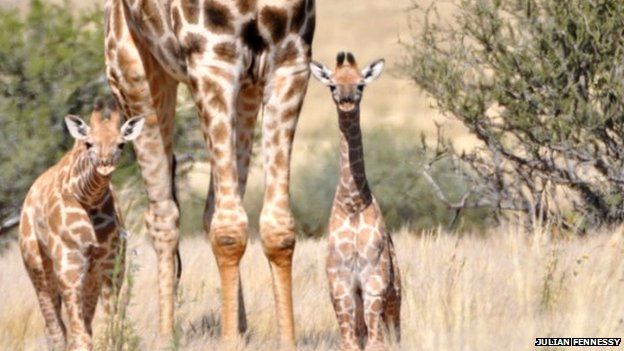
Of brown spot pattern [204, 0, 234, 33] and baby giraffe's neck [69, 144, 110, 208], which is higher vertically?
brown spot pattern [204, 0, 234, 33]

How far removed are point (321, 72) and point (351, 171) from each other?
0.57 metres

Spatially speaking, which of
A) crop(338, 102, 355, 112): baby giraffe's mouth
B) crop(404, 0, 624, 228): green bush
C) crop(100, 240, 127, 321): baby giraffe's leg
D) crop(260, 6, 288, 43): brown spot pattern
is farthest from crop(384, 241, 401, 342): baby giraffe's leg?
crop(404, 0, 624, 228): green bush

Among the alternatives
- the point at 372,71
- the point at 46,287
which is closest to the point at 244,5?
the point at 372,71

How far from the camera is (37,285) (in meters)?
7.30

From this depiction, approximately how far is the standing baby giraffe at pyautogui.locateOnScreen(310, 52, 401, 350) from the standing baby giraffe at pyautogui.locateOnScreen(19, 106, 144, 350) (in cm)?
103

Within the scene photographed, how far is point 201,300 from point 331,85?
2.63 meters

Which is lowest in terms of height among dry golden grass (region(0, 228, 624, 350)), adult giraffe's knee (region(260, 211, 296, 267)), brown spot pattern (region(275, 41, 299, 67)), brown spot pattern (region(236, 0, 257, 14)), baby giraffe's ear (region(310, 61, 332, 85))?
dry golden grass (region(0, 228, 624, 350))

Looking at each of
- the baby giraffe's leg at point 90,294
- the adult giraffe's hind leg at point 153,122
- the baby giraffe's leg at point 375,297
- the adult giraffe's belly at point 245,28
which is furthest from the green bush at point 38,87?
the baby giraffe's leg at point 375,297

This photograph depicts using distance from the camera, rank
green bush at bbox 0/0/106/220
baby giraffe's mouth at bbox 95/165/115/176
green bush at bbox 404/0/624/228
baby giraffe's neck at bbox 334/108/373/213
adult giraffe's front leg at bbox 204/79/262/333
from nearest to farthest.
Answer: baby giraffe's mouth at bbox 95/165/115/176
baby giraffe's neck at bbox 334/108/373/213
adult giraffe's front leg at bbox 204/79/262/333
green bush at bbox 404/0/624/228
green bush at bbox 0/0/106/220

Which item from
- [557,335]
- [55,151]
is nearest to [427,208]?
[55,151]

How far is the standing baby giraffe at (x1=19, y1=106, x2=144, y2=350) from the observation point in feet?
21.2

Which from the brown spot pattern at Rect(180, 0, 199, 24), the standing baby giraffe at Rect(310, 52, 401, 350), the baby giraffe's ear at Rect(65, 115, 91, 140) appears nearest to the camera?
the baby giraffe's ear at Rect(65, 115, 91, 140)

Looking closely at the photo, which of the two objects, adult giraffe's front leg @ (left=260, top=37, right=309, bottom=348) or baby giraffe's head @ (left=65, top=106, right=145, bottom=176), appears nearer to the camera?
baby giraffe's head @ (left=65, top=106, right=145, bottom=176)

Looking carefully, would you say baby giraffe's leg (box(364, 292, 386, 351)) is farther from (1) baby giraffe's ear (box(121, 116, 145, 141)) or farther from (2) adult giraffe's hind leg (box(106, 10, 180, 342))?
(2) adult giraffe's hind leg (box(106, 10, 180, 342))
